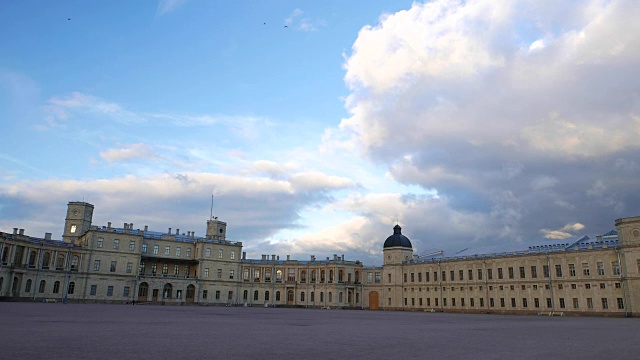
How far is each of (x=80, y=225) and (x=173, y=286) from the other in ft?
70.6

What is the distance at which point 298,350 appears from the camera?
13117mm

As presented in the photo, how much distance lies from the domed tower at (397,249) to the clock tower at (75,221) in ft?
196

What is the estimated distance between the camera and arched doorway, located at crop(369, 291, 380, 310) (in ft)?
326

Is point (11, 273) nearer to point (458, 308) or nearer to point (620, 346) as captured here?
point (458, 308)

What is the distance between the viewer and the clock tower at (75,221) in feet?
300

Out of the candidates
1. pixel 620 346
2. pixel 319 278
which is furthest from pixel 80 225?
pixel 620 346

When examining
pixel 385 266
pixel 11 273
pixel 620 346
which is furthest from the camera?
pixel 385 266

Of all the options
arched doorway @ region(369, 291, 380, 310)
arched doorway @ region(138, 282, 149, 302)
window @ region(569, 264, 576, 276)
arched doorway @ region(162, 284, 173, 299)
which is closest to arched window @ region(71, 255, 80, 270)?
arched doorway @ region(138, 282, 149, 302)

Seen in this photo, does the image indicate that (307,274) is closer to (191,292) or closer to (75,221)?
(191,292)

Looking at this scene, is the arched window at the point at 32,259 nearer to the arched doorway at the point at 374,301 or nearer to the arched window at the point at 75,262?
the arched window at the point at 75,262

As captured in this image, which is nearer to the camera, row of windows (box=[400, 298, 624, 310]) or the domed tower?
row of windows (box=[400, 298, 624, 310])

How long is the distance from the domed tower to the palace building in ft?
0.75

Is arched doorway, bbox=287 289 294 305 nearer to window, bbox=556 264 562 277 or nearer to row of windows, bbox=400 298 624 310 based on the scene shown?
Answer: row of windows, bbox=400 298 624 310

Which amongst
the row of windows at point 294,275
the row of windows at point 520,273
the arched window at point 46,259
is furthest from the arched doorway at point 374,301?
the arched window at point 46,259
